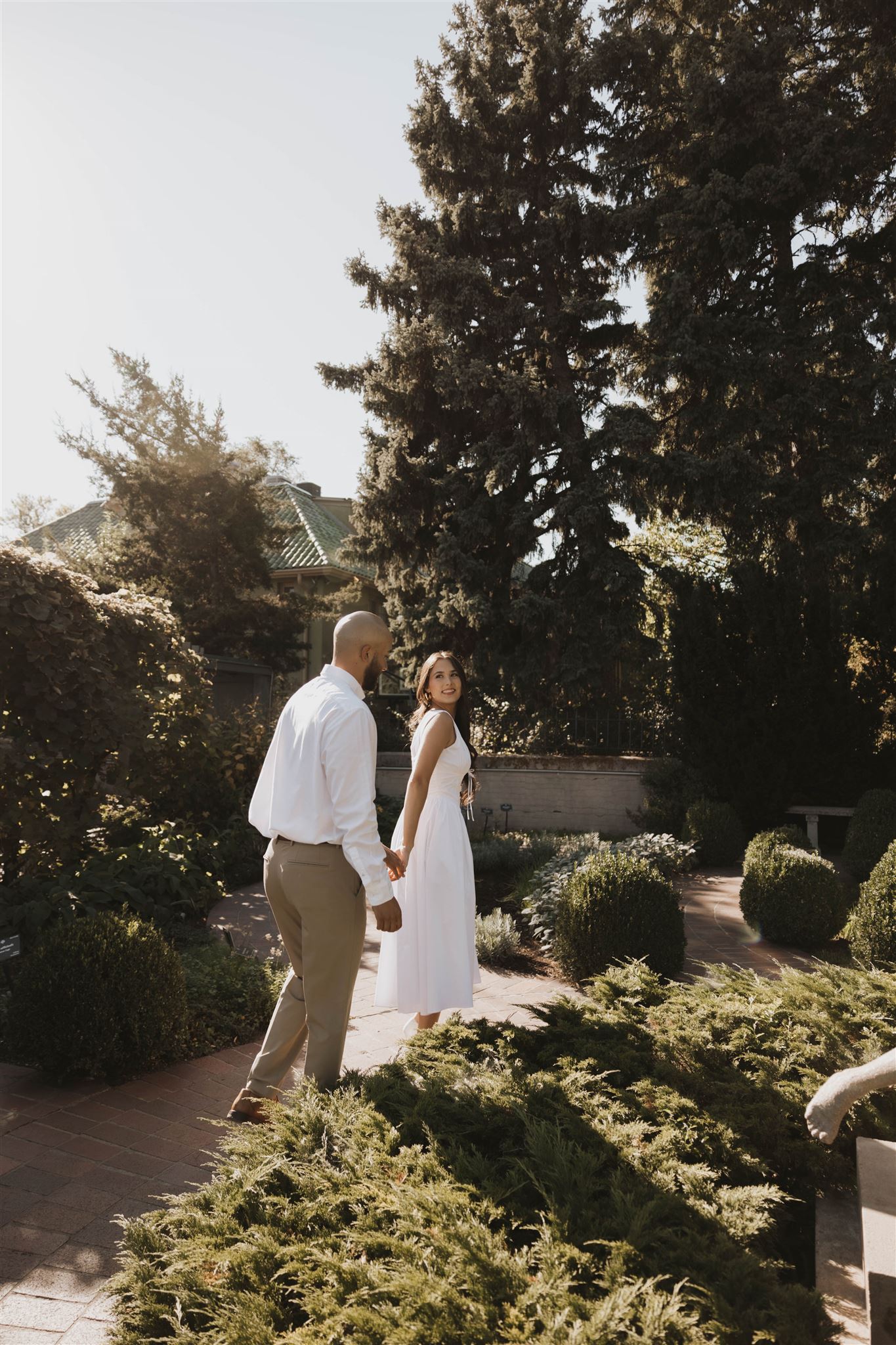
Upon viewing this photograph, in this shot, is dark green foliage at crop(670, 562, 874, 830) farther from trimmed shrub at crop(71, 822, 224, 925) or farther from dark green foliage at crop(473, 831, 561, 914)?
trimmed shrub at crop(71, 822, 224, 925)

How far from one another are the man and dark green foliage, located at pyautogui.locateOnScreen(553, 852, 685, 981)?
2.68m

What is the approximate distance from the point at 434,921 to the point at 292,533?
16.6 metres

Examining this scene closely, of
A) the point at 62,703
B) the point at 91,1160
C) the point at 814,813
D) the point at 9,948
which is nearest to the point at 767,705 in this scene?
the point at 814,813

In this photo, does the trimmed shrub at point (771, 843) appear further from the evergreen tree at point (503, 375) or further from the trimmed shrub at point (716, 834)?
the evergreen tree at point (503, 375)

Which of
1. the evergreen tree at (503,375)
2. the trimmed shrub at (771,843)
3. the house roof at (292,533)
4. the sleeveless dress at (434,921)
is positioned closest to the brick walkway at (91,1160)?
the sleeveless dress at (434,921)

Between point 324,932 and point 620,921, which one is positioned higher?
point 324,932

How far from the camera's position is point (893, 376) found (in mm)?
13117

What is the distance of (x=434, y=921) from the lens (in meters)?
4.38

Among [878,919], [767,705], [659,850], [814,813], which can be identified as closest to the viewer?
[878,919]

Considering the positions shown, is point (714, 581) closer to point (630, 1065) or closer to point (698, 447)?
point (698, 447)

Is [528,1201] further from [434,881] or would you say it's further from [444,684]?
[444,684]

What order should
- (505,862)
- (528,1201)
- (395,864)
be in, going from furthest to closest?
(505,862) < (395,864) < (528,1201)

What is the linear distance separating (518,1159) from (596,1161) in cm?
21


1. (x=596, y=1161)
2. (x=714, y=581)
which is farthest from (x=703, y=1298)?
(x=714, y=581)
